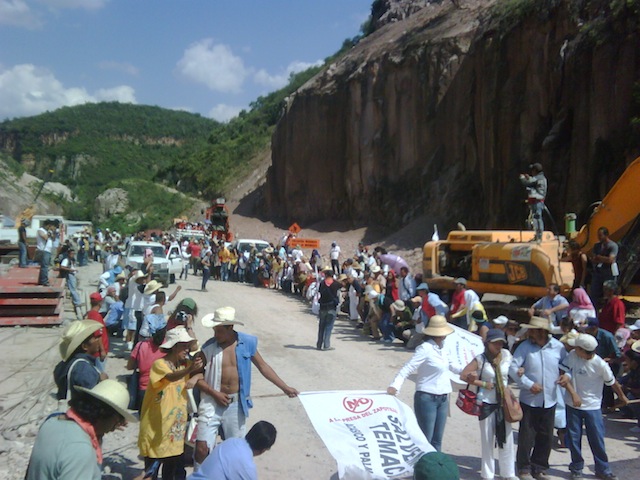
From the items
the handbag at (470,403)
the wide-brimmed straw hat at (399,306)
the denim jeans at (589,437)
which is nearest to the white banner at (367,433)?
the handbag at (470,403)

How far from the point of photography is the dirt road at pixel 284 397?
24.0 feet

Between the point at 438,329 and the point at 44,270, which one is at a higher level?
the point at 438,329

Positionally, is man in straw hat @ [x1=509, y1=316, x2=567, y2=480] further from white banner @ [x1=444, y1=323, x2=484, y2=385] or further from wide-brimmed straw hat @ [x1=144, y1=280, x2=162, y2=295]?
wide-brimmed straw hat @ [x1=144, y1=280, x2=162, y2=295]

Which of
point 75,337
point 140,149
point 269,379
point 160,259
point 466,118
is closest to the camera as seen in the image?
point 75,337

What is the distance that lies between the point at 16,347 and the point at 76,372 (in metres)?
8.83

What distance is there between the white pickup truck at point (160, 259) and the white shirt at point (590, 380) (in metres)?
18.1

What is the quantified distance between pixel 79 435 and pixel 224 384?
270 centimetres

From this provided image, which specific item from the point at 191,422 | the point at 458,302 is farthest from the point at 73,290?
the point at 191,422

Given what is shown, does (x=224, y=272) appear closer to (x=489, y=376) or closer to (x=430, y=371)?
(x=430, y=371)

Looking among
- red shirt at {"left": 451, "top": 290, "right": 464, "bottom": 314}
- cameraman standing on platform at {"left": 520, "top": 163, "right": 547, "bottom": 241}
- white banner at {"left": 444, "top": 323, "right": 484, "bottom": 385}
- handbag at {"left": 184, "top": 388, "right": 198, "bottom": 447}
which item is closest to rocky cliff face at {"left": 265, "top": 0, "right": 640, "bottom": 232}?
cameraman standing on platform at {"left": 520, "top": 163, "right": 547, "bottom": 241}

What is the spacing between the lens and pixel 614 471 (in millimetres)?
7250

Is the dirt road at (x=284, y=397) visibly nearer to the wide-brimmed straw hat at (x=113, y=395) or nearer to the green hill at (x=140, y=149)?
the wide-brimmed straw hat at (x=113, y=395)

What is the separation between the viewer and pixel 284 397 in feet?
32.8

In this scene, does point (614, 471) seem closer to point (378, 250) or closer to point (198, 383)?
point (198, 383)
